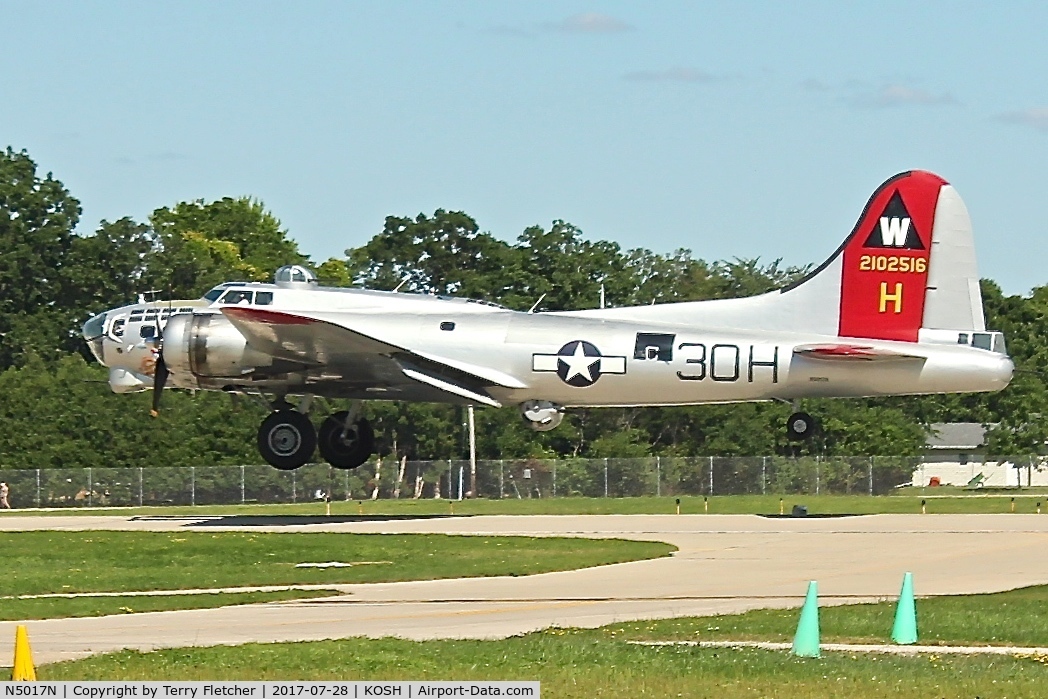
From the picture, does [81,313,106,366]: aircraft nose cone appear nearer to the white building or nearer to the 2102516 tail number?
the 2102516 tail number

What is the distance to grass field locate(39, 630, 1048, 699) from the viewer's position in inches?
687

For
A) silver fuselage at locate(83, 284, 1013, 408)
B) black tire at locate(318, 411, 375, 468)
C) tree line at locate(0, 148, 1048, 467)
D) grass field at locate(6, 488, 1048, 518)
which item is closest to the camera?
silver fuselage at locate(83, 284, 1013, 408)

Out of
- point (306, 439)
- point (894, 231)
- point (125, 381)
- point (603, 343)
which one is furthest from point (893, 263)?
point (125, 381)

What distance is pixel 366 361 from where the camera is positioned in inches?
1672

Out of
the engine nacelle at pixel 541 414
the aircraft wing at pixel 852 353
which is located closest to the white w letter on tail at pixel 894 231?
the aircraft wing at pixel 852 353

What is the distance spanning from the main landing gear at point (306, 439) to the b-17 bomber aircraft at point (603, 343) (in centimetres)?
5

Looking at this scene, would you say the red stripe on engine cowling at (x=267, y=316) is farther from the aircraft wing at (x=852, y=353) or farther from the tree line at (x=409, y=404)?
the tree line at (x=409, y=404)

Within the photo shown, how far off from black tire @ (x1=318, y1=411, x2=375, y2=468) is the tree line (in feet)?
70.7

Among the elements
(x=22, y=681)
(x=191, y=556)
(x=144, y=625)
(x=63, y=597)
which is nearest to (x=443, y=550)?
(x=191, y=556)

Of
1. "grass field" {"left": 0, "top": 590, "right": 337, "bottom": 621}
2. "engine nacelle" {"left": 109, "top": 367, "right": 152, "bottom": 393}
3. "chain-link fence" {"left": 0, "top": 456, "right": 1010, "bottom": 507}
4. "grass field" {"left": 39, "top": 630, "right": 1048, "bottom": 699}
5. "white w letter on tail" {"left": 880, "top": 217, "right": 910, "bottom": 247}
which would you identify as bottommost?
"chain-link fence" {"left": 0, "top": 456, "right": 1010, "bottom": 507}

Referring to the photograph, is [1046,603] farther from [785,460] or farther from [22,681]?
[785,460]

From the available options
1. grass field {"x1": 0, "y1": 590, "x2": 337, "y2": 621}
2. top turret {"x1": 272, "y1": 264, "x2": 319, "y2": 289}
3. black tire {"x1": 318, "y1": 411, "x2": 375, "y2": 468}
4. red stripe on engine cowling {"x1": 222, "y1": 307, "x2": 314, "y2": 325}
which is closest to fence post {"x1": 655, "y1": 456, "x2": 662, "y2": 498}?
black tire {"x1": 318, "y1": 411, "x2": 375, "y2": 468}

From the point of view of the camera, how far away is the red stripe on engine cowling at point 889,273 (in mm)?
41469

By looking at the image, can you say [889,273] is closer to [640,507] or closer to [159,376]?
[640,507]
